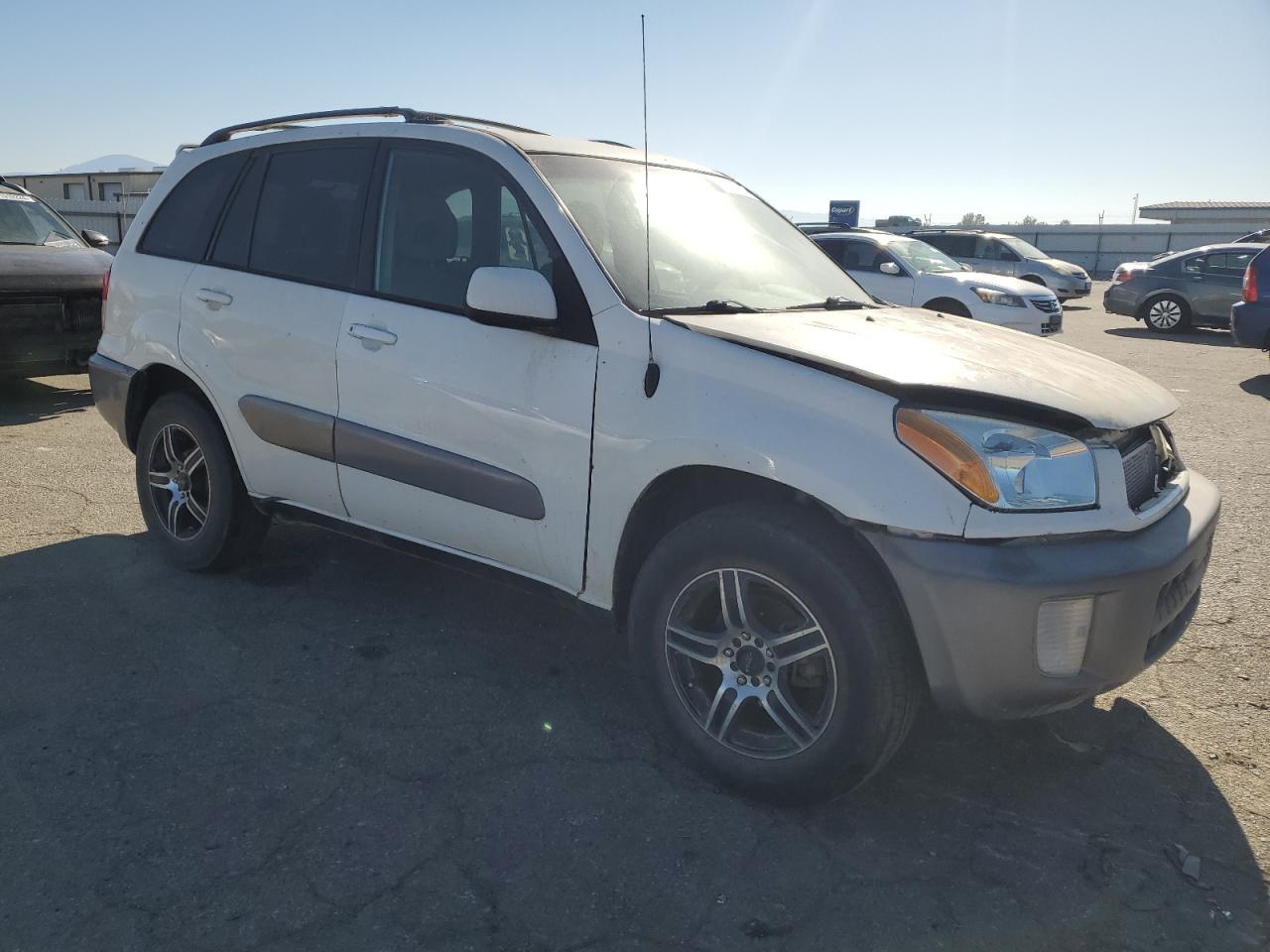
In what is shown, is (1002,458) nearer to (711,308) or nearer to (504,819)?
(711,308)

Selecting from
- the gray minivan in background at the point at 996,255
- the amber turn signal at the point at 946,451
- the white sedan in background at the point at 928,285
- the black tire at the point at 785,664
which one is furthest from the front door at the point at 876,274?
the amber turn signal at the point at 946,451

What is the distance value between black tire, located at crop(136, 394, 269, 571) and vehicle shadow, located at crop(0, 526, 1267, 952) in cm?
54

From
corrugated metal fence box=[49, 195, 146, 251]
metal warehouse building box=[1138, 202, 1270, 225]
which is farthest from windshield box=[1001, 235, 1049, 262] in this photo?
metal warehouse building box=[1138, 202, 1270, 225]

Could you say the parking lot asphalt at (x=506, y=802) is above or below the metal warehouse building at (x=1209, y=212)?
below

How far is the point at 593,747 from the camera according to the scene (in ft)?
10.2

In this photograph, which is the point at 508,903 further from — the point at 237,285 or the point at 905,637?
the point at 237,285

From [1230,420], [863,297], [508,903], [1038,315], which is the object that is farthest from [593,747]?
[1038,315]

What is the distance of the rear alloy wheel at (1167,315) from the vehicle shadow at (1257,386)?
5259 mm

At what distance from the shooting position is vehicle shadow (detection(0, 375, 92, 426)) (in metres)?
7.83

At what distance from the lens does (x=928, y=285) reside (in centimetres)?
1225

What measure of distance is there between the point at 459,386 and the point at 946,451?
5.18 ft

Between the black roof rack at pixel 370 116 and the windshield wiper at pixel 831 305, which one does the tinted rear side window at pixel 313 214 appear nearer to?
the black roof rack at pixel 370 116

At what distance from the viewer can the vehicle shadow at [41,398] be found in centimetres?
783

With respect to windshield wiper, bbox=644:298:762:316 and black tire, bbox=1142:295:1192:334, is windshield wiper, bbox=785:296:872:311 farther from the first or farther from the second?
black tire, bbox=1142:295:1192:334
